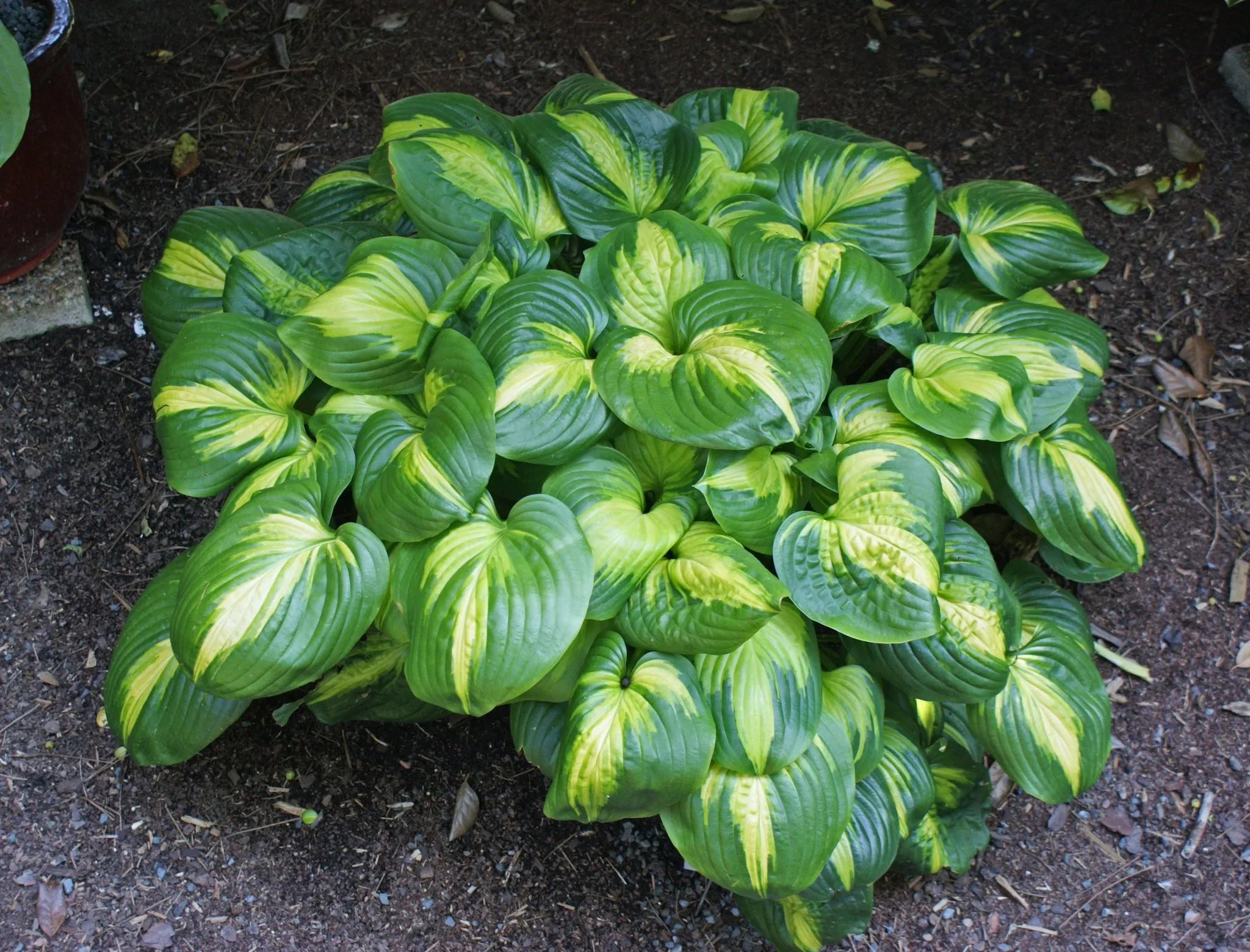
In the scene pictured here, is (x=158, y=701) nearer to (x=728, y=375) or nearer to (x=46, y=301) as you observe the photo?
(x=728, y=375)

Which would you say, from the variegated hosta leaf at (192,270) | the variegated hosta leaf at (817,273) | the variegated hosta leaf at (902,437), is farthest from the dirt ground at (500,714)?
the variegated hosta leaf at (817,273)

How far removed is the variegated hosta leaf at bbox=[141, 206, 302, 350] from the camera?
5.85ft

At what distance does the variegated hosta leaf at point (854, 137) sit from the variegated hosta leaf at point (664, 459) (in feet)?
2.29

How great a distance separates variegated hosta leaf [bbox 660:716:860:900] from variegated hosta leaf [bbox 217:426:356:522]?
2.37 feet

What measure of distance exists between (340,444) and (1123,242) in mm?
1996

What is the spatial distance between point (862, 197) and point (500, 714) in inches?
48.0

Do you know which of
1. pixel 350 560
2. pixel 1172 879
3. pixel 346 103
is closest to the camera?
pixel 350 560

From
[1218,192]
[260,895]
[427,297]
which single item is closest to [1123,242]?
[1218,192]

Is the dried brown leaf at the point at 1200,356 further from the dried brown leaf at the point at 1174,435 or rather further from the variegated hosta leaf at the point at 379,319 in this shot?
the variegated hosta leaf at the point at 379,319

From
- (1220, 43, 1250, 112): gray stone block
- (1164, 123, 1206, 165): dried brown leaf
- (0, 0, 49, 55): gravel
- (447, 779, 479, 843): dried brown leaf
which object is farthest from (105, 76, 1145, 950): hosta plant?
(1220, 43, 1250, 112): gray stone block

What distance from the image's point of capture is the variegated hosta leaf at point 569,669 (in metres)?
1.51

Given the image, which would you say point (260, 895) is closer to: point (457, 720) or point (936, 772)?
point (457, 720)

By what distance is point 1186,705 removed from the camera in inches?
80.0

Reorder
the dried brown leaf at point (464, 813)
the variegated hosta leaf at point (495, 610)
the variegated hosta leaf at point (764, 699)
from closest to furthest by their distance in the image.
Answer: the variegated hosta leaf at point (495, 610) < the variegated hosta leaf at point (764, 699) < the dried brown leaf at point (464, 813)
